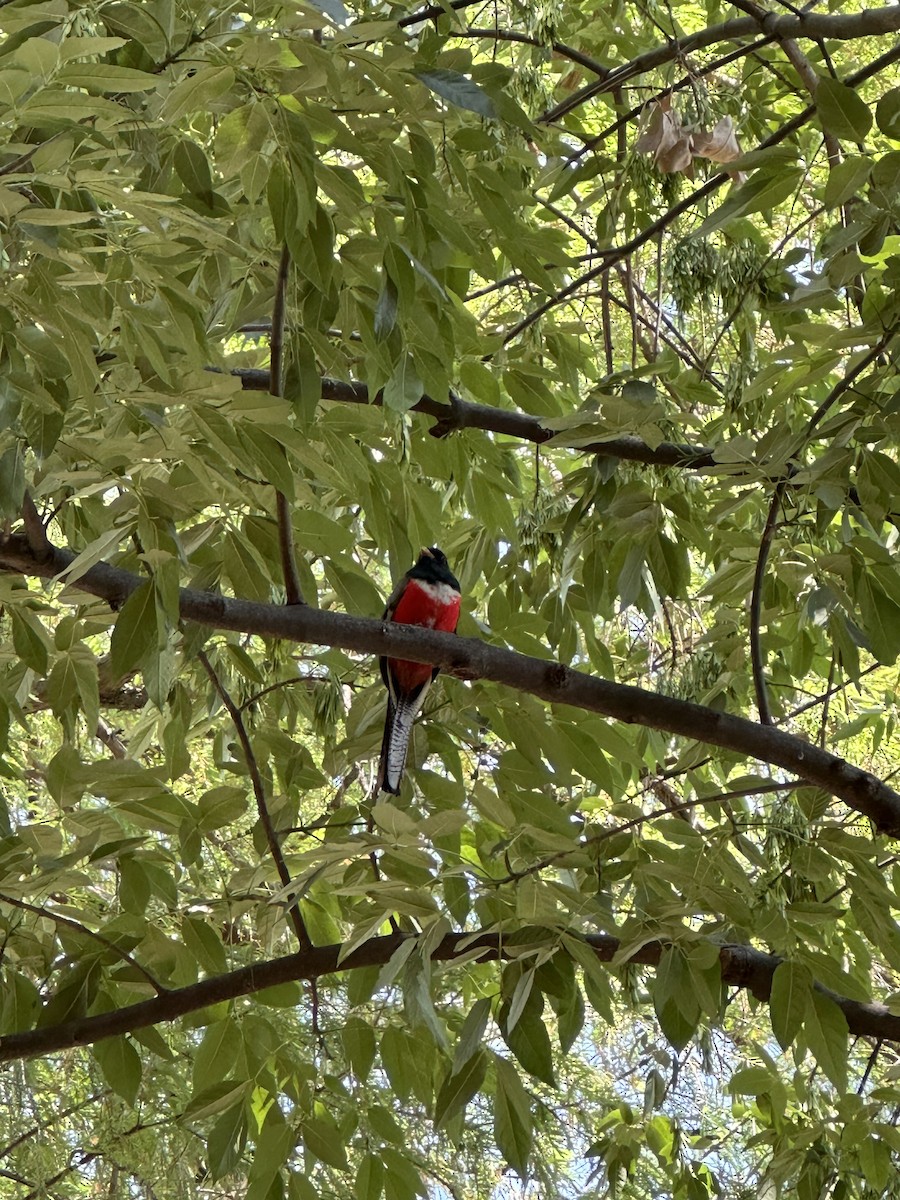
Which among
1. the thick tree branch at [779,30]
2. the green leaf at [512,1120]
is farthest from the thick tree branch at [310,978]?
the thick tree branch at [779,30]

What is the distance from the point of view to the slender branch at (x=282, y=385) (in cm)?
195

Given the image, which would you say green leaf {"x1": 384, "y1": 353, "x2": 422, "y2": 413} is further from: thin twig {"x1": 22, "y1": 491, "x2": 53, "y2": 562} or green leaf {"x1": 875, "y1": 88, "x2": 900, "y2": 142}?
green leaf {"x1": 875, "y1": 88, "x2": 900, "y2": 142}

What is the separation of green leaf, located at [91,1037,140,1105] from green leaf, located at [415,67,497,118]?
1721 millimetres

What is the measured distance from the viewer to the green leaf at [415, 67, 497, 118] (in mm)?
1604

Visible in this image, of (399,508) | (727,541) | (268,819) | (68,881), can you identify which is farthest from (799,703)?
(68,881)

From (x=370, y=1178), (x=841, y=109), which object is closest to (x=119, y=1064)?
(x=370, y=1178)

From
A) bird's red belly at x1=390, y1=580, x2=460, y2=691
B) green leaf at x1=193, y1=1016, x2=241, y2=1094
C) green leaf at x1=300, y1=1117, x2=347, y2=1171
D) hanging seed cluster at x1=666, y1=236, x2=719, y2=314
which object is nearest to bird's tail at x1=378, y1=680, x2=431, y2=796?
green leaf at x1=193, y1=1016, x2=241, y2=1094

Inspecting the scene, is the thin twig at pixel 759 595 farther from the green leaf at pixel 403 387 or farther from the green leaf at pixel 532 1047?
the green leaf at pixel 532 1047

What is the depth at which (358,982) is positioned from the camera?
2.56 m

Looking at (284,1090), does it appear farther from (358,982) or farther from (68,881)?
(68,881)

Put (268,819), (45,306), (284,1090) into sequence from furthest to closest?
(284,1090) → (268,819) → (45,306)

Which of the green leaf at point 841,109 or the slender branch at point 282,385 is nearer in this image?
the green leaf at point 841,109

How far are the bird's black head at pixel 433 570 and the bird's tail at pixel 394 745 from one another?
128 centimetres

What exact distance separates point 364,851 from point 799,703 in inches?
93.9
